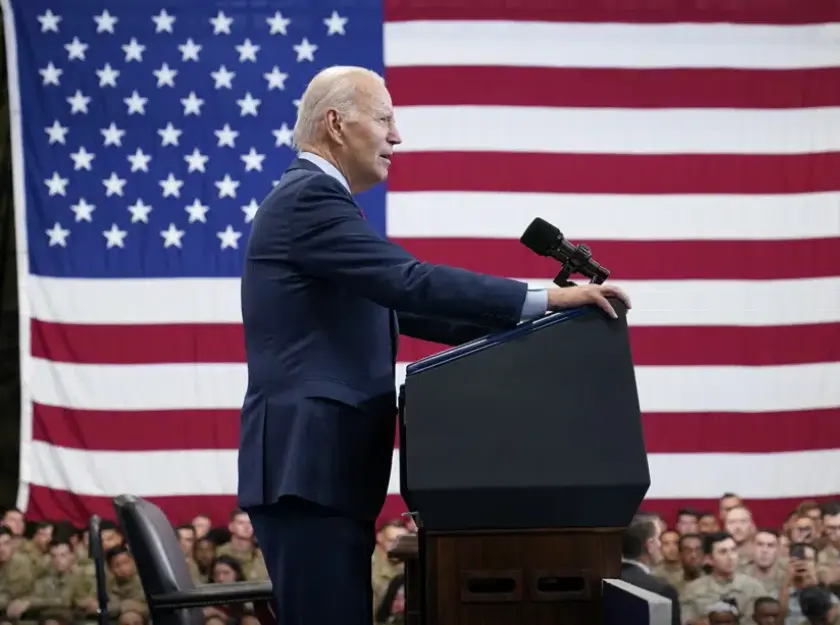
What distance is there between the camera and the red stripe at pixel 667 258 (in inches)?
173

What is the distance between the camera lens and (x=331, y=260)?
1.75 meters

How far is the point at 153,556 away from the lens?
257 cm

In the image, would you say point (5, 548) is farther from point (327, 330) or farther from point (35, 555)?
point (327, 330)

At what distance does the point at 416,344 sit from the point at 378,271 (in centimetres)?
266

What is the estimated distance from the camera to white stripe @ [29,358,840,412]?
14.2 ft

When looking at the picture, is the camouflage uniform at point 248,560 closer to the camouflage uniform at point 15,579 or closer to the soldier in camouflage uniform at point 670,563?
the camouflage uniform at point 15,579

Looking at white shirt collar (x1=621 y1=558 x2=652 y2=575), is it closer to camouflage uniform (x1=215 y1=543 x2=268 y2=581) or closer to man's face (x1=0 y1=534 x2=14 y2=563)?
camouflage uniform (x1=215 y1=543 x2=268 y2=581)

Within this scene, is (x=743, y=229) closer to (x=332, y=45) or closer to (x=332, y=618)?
(x=332, y=45)

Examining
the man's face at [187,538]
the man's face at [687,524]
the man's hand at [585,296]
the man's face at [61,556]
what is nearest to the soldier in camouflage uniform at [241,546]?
the man's face at [187,538]

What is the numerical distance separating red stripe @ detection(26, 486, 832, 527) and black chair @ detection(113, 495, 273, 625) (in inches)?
Result: 62.2

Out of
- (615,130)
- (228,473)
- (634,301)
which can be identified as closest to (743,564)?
(634,301)

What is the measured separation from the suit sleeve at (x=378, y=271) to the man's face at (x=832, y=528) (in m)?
3.19

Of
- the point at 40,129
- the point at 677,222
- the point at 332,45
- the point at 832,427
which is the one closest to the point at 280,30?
the point at 332,45

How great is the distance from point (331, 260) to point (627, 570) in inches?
112
